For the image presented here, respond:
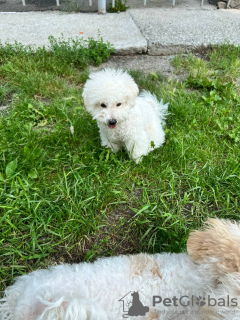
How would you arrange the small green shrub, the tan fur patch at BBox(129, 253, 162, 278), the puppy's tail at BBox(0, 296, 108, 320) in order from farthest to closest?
the small green shrub → the tan fur patch at BBox(129, 253, 162, 278) → the puppy's tail at BBox(0, 296, 108, 320)

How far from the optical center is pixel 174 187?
7.38 feet

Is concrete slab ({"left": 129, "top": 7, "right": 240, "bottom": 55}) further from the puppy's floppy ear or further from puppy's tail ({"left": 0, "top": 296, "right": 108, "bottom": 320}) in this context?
puppy's tail ({"left": 0, "top": 296, "right": 108, "bottom": 320})

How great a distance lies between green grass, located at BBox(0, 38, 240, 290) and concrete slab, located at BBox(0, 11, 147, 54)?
2.17 ft

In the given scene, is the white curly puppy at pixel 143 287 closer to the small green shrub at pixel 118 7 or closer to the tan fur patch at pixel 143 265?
the tan fur patch at pixel 143 265

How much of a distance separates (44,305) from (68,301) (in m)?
0.14

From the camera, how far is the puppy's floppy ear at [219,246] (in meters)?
1.18

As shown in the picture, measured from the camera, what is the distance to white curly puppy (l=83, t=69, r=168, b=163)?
2016mm

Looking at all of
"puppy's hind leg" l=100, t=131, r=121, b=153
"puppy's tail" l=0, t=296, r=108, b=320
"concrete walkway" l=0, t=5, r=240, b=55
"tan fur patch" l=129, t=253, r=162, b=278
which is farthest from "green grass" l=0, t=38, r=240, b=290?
"concrete walkway" l=0, t=5, r=240, b=55

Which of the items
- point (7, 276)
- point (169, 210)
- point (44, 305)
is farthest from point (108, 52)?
point (44, 305)

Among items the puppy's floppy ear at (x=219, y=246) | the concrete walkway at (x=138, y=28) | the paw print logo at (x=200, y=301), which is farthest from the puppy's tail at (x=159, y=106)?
the paw print logo at (x=200, y=301)

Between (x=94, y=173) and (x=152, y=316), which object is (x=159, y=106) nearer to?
(x=94, y=173)

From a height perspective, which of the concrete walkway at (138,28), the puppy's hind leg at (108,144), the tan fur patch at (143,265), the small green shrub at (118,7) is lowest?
the tan fur patch at (143,265)

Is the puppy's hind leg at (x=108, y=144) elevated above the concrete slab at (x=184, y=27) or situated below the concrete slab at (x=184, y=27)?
below

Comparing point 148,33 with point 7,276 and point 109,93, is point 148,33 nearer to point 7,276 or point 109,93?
point 109,93
